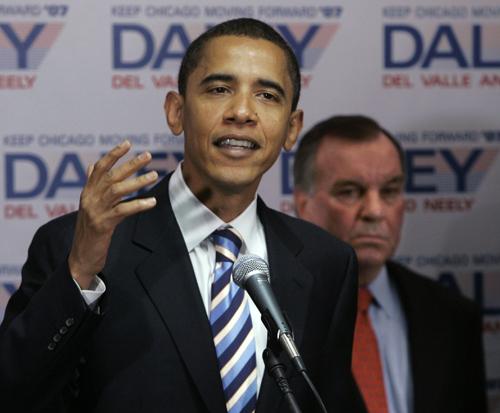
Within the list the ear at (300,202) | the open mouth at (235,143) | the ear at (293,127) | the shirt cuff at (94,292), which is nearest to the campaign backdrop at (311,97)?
the ear at (300,202)

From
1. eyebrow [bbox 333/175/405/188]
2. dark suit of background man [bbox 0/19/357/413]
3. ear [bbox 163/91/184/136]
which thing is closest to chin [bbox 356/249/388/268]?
eyebrow [bbox 333/175/405/188]

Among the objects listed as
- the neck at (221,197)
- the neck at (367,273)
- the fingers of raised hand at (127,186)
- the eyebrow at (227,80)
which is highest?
the eyebrow at (227,80)

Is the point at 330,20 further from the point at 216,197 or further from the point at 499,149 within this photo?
the point at 216,197

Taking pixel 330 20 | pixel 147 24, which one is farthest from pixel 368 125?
pixel 147 24

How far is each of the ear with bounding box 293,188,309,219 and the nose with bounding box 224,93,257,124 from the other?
4.03ft

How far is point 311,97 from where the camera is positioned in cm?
345

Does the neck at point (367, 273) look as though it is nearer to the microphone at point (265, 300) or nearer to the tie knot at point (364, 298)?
the tie knot at point (364, 298)

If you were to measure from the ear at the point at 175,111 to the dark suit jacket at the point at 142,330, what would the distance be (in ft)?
0.50

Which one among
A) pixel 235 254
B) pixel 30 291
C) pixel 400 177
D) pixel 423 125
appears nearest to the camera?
pixel 30 291

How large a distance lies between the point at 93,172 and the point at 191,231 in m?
0.44

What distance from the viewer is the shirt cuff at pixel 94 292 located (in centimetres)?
183

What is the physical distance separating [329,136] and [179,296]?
138 centimetres

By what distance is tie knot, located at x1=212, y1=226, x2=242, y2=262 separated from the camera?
2.12 metres

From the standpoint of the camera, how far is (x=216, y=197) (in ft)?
7.11
